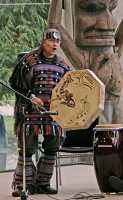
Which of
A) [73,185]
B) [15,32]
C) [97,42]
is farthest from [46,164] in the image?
[15,32]

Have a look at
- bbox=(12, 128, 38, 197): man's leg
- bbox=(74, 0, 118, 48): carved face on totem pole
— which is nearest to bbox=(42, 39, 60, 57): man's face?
bbox=(12, 128, 38, 197): man's leg

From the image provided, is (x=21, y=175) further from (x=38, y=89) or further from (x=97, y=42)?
(x=97, y=42)

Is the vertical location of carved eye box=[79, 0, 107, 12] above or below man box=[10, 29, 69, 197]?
above

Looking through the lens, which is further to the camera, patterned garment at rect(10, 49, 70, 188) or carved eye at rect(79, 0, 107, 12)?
carved eye at rect(79, 0, 107, 12)

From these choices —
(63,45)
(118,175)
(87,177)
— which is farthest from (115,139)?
(63,45)

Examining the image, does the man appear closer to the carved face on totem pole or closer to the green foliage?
the carved face on totem pole

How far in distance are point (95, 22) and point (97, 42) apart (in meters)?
0.19

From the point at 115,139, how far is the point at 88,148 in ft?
1.67

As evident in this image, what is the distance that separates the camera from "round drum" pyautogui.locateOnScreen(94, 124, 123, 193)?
13.5ft

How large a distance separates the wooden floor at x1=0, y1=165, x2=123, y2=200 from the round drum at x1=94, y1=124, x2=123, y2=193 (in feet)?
0.48

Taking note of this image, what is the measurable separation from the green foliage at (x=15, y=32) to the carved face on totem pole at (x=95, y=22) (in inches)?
29.2

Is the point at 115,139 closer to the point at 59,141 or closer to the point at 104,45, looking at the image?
the point at 59,141

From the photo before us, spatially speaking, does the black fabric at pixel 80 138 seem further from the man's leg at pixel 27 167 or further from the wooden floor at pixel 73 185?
the man's leg at pixel 27 167

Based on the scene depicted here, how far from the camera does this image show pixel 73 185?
4.62m
